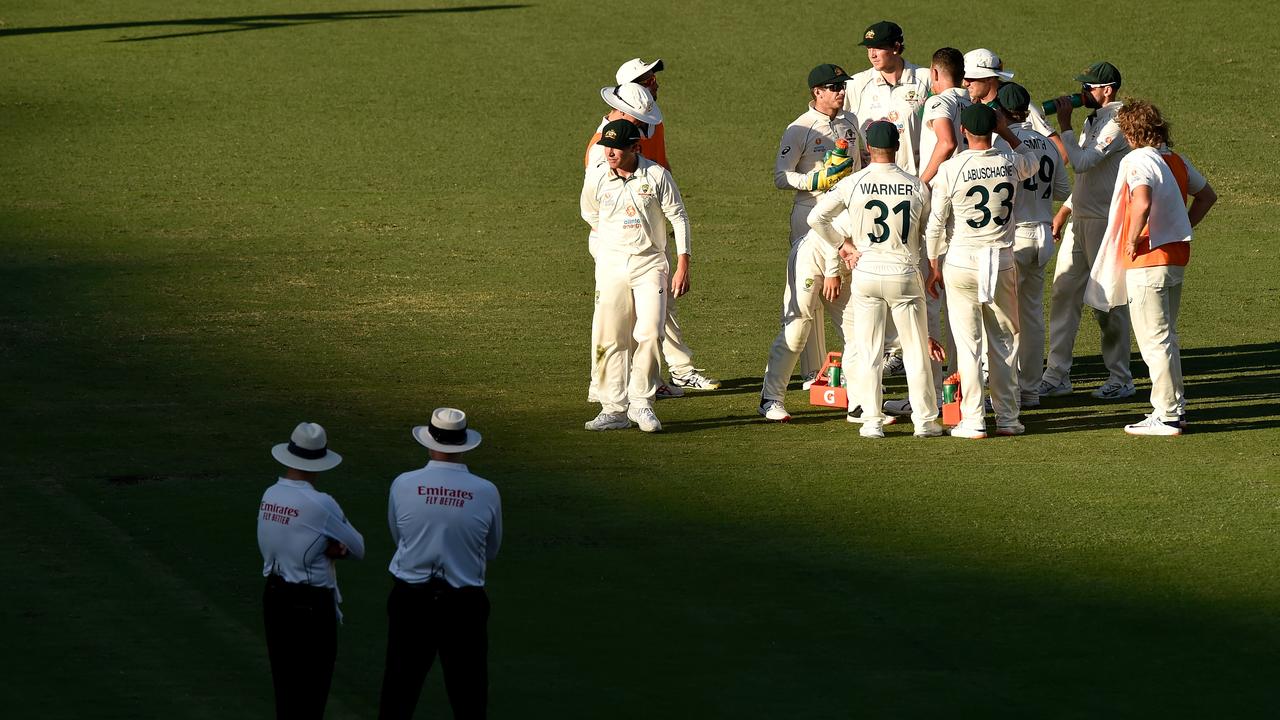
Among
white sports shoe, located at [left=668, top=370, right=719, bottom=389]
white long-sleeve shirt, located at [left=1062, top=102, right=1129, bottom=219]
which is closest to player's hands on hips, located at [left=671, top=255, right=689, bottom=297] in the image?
white sports shoe, located at [left=668, top=370, right=719, bottom=389]

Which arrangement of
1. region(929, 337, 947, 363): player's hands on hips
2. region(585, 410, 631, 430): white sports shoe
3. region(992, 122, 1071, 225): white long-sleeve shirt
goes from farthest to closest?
region(992, 122, 1071, 225): white long-sleeve shirt → region(585, 410, 631, 430): white sports shoe → region(929, 337, 947, 363): player's hands on hips

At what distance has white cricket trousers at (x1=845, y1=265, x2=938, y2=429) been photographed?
1207cm

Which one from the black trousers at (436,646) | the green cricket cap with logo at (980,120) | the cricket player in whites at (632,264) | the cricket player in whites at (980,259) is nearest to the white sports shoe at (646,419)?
the cricket player in whites at (632,264)

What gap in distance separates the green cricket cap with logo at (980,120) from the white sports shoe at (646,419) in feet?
10.4

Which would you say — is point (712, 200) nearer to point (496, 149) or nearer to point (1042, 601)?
point (496, 149)

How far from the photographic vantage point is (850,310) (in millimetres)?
13133

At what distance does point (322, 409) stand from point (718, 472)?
3668 millimetres

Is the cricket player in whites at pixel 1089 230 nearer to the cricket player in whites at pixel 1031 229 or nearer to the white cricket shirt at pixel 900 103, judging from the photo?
the cricket player in whites at pixel 1031 229

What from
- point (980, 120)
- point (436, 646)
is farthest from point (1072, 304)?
point (436, 646)

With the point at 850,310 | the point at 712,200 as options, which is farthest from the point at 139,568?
the point at 712,200

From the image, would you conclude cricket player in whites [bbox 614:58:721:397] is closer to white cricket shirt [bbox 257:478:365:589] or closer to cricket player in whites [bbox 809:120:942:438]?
cricket player in whites [bbox 809:120:942:438]

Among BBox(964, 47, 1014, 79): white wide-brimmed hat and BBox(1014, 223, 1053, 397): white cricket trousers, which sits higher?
BBox(964, 47, 1014, 79): white wide-brimmed hat

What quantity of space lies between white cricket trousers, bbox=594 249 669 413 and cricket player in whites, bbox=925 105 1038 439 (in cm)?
205

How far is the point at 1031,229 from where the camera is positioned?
12992 mm
